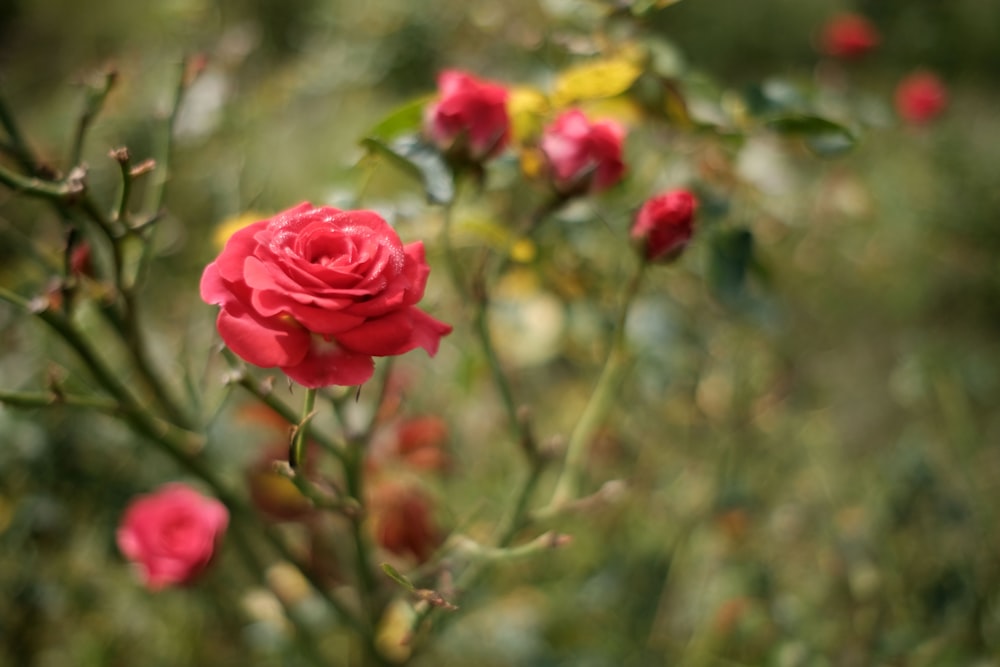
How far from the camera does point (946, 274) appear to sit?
7.45 feet

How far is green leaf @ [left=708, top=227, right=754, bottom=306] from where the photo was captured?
618 millimetres

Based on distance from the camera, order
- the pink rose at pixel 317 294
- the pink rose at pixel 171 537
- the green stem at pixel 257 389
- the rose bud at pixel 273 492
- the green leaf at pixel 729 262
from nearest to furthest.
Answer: the pink rose at pixel 317 294
the green stem at pixel 257 389
the green leaf at pixel 729 262
the pink rose at pixel 171 537
the rose bud at pixel 273 492

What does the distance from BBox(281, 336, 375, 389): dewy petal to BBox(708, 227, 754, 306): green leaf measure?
325mm

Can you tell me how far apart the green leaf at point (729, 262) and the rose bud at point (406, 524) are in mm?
399

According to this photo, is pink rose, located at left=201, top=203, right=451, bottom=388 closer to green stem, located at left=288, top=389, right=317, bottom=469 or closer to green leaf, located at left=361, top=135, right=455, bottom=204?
green stem, located at left=288, top=389, right=317, bottom=469

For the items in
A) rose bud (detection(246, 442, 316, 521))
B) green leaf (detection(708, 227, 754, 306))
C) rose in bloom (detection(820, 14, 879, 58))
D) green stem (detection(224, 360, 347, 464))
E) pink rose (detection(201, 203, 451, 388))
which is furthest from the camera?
rose in bloom (detection(820, 14, 879, 58))

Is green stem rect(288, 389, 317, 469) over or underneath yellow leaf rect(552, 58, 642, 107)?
underneath

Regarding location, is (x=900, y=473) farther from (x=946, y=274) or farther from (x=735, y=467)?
(x=946, y=274)

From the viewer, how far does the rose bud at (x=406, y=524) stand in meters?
0.82

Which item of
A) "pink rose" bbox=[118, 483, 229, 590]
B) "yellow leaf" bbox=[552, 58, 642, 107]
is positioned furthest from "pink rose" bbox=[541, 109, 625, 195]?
"pink rose" bbox=[118, 483, 229, 590]

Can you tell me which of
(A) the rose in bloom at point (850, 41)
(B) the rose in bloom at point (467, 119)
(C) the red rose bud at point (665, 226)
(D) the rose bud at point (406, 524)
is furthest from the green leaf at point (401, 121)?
(A) the rose in bloom at point (850, 41)

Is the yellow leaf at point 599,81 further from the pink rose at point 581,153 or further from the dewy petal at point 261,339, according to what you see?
the dewy petal at point 261,339

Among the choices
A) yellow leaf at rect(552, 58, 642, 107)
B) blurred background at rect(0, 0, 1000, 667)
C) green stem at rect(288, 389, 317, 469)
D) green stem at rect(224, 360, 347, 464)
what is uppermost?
yellow leaf at rect(552, 58, 642, 107)

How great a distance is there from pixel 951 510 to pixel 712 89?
75 cm
